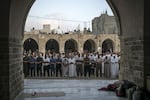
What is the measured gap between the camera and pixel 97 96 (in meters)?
9.10

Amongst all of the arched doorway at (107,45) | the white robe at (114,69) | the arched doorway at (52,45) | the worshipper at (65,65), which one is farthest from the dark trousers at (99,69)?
the arched doorway at (107,45)

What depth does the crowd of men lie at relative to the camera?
17.8 metres

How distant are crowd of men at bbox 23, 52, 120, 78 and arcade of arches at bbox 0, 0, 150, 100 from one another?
7.08 metres

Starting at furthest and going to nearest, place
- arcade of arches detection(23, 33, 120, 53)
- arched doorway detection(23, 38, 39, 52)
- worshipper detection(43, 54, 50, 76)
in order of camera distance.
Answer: arched doorway detection(23, 38, 39, 52) → arcade of arches detection(23, 33, 120, 53) → worshipper detection(43, 54, 50, 76)

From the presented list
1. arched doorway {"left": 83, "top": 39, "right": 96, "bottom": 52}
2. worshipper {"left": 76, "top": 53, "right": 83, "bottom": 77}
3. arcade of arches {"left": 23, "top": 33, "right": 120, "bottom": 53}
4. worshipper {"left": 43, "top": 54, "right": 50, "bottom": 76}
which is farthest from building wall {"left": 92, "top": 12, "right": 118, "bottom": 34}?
worshipper {"left": 43, "top": 54, "right": 50, "bottom": 76}

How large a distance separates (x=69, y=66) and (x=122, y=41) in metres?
7.45

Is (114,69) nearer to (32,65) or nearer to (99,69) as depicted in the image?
(99,69)

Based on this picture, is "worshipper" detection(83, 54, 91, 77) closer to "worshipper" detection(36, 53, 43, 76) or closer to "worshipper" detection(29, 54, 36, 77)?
"worshipper" detection(36, 53, 43, 76)

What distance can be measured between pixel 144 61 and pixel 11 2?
12.1ft

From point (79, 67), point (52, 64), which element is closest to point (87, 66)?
point (79, 67)

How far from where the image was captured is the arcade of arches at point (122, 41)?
743 centimetres

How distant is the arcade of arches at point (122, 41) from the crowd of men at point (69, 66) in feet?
23.2

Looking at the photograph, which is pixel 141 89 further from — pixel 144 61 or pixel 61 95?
pixel 61 95
